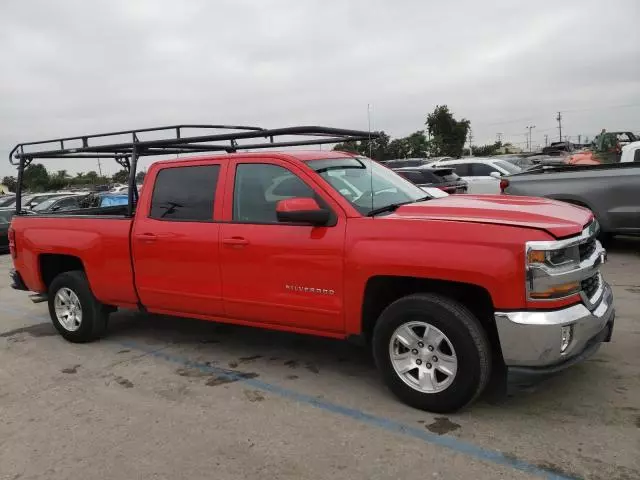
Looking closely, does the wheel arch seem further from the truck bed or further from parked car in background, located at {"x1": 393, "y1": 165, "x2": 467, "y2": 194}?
parked car in background, located at {"x1": 393, "y1": 165, "x2": 467, "y2": 194}

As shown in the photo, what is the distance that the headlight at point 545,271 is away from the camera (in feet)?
11.1

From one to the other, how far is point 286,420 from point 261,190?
181 cm

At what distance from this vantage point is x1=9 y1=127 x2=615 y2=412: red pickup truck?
3.46 meters

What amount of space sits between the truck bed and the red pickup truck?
0.07 ft

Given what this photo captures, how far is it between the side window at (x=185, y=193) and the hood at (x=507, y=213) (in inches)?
66.6

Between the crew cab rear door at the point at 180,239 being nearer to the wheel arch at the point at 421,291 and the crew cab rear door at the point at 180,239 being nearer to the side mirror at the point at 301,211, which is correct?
the side mirror at the point at 301,211

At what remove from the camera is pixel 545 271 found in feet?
11.1

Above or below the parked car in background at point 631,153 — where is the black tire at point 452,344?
below

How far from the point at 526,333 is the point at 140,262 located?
11.2 feet

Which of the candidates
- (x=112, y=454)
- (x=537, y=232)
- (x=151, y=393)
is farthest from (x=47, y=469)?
(x=537, y=232)

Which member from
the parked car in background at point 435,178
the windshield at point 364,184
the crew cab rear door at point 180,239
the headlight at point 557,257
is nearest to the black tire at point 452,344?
the headlight at point 557,257

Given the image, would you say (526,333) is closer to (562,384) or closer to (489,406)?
(489,406)

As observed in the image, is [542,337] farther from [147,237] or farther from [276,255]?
[147,237]

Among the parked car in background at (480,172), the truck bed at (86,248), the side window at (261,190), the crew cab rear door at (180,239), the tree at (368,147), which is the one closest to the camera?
the side window at (261,190)
